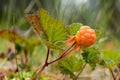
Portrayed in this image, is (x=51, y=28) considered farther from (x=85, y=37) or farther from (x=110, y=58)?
(x=110, y=58)

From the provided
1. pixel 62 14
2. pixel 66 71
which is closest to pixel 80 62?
pixel 66 71

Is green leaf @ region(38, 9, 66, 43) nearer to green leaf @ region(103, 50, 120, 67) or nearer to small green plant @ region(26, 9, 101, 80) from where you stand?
small green plant @ region(26, 9, 101, 80)

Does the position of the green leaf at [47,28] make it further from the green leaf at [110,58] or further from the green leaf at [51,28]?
the green leaf at [110,58]

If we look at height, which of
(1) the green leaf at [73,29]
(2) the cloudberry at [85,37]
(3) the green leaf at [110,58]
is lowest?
(3) the green leaf at [110,58]

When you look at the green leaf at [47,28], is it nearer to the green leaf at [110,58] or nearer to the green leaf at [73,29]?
the green leaf at [73,29]

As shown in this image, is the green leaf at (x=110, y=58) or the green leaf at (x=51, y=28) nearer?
the green leaf at (x=51, y=28)

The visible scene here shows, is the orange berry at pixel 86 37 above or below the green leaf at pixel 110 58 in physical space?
A: above

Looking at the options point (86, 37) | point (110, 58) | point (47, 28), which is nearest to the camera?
point (86, 37)

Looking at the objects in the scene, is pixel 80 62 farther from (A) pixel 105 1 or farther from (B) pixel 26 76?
(A) pixel 105 1

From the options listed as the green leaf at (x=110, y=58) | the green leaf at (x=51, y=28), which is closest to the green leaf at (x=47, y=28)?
the green leaf at (x=51, y=28)

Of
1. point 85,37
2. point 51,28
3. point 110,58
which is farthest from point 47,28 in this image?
point 110,58

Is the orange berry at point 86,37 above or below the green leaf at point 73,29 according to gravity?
above
